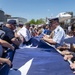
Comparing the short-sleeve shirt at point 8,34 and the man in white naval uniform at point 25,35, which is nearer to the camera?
the short-sleeve shirt at point 8,34

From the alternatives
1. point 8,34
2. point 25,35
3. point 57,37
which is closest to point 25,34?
point 25,35

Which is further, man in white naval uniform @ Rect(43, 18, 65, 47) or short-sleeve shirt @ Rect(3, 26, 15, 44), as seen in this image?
short-sleeve shirt @ Rect(3, 26, 15, 44)

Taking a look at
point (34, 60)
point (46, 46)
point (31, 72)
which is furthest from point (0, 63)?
point (46, 46)

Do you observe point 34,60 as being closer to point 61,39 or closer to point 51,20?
point 61,39

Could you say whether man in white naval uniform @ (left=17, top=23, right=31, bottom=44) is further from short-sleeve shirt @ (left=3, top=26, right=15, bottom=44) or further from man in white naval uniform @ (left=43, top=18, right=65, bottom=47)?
man in white naval uniform @ (left=43, top=18, right=65, bottom=47)

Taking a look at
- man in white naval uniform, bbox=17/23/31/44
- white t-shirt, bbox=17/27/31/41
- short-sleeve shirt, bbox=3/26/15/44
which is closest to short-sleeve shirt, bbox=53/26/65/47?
short-sleeve shirt, bbox=3/26/15/44

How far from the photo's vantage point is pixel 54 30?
5574mm

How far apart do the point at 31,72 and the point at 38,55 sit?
3.25 feet

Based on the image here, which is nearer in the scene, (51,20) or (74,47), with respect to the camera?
(74,47)

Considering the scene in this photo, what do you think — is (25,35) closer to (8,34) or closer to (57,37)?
(8,34)

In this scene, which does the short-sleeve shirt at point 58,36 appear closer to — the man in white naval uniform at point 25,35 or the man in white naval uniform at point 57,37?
the man in white naval uniform at point 57,37

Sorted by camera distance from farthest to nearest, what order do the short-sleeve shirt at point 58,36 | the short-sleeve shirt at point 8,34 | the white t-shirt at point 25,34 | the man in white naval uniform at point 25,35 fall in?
the white t-shirt at point 25,34 < the man in white naval uniform at point 25,35 < the short-sleeve shirt at point 8,34 < the short-sleeve shirt at point 58,36

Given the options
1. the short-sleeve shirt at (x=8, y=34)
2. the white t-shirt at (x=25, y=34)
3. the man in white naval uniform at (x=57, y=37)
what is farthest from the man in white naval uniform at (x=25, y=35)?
the man in white naval uniform at (x=57, y=37)

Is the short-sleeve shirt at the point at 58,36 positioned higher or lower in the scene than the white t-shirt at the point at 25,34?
higher
